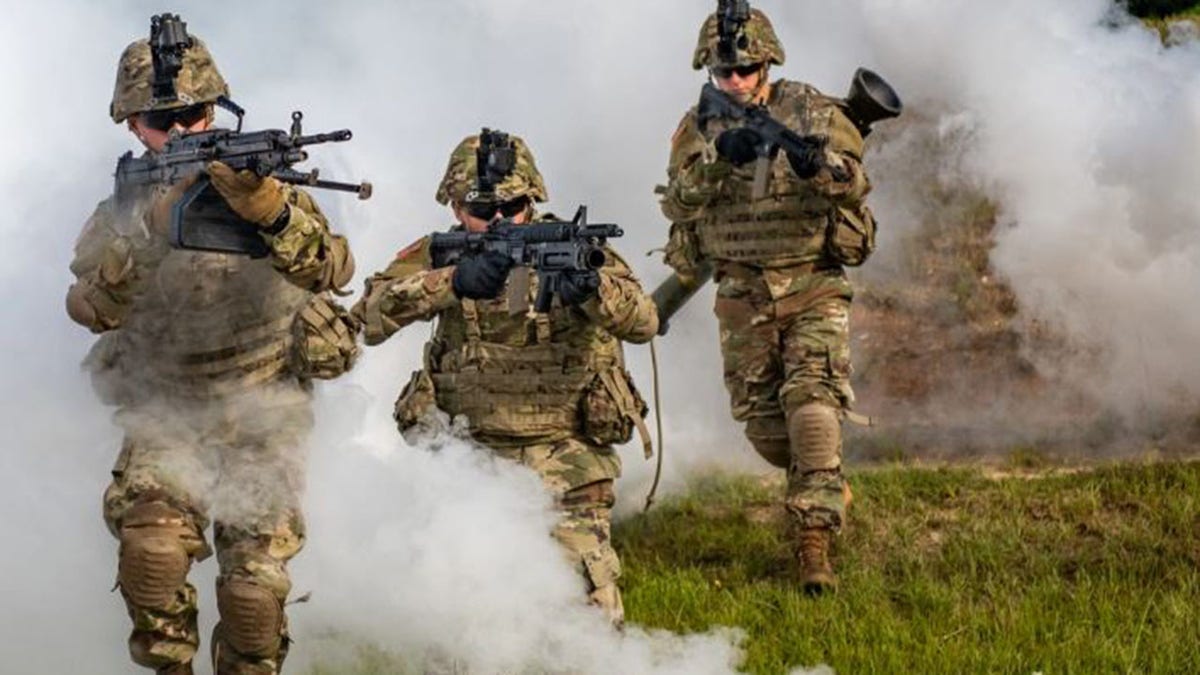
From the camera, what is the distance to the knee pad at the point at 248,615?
25.1 ft

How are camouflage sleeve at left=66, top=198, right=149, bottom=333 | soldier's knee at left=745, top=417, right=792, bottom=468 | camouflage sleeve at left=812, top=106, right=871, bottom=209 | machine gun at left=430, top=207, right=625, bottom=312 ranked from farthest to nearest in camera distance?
1. soldier's knee at left=745, top=417, right=792, bottom=468
2. camouflage sleeve at left=812, top=106, right=871, bottom=209
3. machine gun at left=430, top=207, right=625, bottom=312
4. camouflage sleeve at left=66, top=198, right=149, bottom=333

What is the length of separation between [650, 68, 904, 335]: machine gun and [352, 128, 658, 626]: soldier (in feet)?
2.82

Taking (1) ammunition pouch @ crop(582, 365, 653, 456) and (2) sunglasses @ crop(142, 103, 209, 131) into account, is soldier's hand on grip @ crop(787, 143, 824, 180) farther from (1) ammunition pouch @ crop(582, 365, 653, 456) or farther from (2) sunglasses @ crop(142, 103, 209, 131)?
(2) sunglasses @ crop(142, 103, 209, 131)

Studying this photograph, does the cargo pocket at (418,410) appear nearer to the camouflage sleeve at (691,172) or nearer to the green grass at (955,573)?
the green grass at (955,573)

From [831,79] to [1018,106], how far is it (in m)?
1.33

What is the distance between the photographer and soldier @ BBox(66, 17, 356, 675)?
7629mm

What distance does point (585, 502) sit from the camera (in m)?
8.51

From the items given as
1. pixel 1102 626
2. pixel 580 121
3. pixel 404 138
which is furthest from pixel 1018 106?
pixel 1102 626

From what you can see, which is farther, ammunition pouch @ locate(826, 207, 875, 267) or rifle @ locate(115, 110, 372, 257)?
ammunition pouch @ locate(826, 207, 875, 267)

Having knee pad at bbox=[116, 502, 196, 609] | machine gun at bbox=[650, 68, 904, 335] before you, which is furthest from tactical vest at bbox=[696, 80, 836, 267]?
knee pad at bbox=[116, 502, 196, 609]

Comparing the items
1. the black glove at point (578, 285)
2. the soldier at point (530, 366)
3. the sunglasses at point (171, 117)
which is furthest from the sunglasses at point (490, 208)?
the sunglasses at point (171, 117)

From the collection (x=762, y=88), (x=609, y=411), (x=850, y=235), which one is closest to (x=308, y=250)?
(x=609, y=411)

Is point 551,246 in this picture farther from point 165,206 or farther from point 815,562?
point 815,562

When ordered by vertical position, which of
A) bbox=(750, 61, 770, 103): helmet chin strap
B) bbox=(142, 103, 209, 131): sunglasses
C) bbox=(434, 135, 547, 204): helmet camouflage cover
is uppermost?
bbox=(750, 61, 770, 103): helmet chin strap
